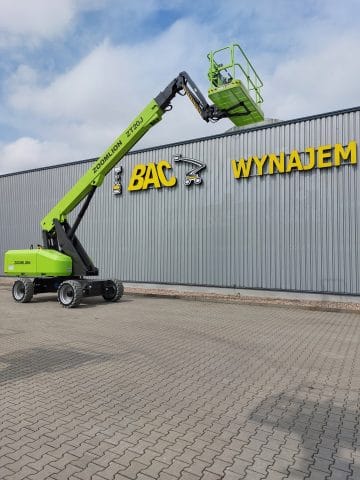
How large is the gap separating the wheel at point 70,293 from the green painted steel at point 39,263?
0.56 meters

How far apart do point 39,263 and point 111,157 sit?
4.41 meters

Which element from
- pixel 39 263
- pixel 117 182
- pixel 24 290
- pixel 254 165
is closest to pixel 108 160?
pixel 39 263

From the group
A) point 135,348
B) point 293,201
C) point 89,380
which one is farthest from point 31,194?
point 89,380

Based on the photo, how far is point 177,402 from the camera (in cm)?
505

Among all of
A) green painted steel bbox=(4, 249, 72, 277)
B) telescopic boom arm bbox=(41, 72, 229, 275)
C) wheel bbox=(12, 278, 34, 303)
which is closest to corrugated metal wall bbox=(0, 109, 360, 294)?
telescopic boom arm bbox=(41, 72, 229, 275)

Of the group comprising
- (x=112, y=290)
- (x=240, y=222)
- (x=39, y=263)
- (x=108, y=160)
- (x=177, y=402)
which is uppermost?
(x=108, y=160)

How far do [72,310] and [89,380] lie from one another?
731 cm

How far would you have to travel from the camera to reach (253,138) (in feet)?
54.4

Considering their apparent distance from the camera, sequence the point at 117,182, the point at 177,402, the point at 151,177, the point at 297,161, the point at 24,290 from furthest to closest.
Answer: the point at 117,182 < the point at 151,177 < the point at 297,161 < the point at 24,290 < the point at 177,402

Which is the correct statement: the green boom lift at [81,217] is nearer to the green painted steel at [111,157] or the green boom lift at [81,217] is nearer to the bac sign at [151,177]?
the green painted steel at [111,157]

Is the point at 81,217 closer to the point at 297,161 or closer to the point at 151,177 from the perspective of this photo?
the point at 151,177

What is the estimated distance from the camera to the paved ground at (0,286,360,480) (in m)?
3.56

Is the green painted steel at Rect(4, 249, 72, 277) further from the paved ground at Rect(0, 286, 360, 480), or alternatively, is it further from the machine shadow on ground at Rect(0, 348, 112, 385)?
the machine shadow on ground at Rect(0, 348, 112, 385)

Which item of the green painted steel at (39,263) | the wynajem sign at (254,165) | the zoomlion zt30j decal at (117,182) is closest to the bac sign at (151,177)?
the wynajem sign at (254,165)
